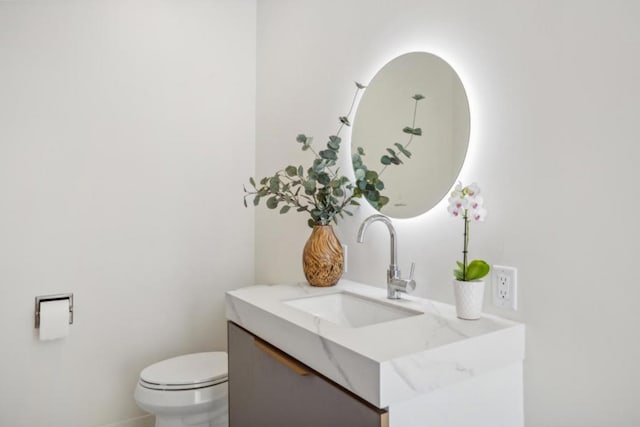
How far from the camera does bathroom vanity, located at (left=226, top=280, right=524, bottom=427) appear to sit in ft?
2.75

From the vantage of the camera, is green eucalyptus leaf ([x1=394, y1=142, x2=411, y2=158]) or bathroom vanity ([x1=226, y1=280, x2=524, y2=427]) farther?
green eucalyptus leaf ([x1=394, y1=142, x2=411, y2=158])

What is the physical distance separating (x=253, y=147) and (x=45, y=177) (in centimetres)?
109

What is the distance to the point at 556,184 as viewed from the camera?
1.02m

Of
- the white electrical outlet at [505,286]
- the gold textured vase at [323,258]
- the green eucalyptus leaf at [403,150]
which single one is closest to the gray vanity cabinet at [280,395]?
the gold textured vase at [323,258]

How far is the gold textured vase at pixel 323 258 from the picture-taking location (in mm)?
1583

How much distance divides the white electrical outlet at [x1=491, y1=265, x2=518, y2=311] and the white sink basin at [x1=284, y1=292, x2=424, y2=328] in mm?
322

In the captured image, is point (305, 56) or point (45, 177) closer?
point (45, 177)

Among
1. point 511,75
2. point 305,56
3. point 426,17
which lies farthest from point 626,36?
point 305,56

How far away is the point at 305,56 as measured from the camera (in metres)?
2.05

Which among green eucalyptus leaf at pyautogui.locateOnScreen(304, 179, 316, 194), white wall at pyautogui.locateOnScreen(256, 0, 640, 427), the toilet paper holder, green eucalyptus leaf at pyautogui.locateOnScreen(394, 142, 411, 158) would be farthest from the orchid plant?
the toilet paper holder

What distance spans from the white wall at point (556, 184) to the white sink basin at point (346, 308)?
171 mm

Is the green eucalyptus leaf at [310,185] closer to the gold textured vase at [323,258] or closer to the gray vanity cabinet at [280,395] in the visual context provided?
the gold textured vase at [323,258]

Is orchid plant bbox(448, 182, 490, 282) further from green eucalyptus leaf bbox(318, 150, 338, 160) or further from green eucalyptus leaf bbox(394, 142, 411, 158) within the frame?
green eucalyptus leaf bbox(318, 150, 338, 160)

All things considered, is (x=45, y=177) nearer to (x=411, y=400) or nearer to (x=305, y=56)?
(x=305, y=56)
